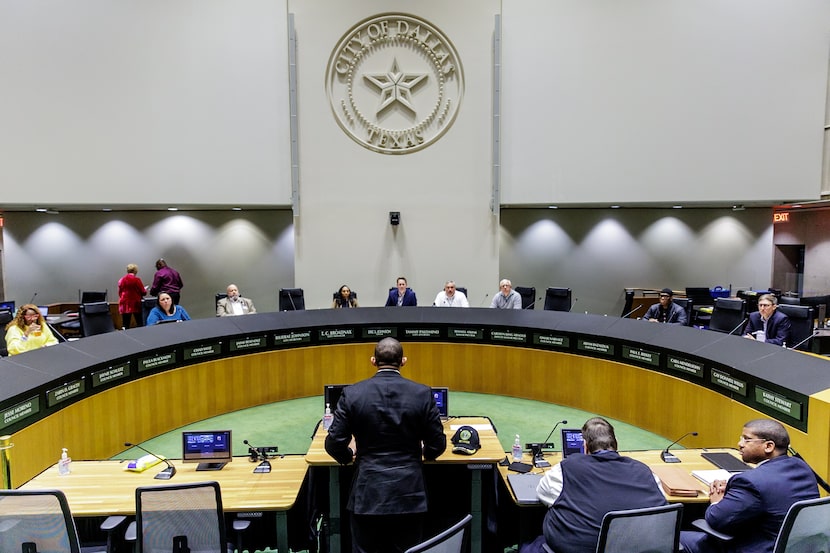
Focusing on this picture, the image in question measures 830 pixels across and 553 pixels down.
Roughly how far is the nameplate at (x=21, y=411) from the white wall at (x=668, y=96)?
7.22 m

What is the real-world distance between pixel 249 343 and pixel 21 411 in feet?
8.44

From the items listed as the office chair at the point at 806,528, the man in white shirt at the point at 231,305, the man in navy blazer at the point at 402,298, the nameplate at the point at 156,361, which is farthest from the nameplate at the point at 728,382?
the man in white shirt at the point at 231,305

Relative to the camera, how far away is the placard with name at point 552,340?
589cm

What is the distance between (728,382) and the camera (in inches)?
160

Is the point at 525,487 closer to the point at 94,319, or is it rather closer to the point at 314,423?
Answer: the point at 314,423

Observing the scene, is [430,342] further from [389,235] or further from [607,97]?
[607,97]

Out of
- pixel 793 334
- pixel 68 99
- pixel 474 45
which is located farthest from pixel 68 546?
pixel 474 45

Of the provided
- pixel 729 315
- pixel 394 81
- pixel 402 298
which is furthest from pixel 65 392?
pixel 729 315

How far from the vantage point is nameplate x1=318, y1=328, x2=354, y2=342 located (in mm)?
6254

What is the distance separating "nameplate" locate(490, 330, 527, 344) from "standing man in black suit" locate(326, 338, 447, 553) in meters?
3.93

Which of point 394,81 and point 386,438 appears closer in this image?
point 386,438

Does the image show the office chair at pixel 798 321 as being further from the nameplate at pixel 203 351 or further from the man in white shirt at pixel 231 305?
the man in white shirt at pixel 231 305

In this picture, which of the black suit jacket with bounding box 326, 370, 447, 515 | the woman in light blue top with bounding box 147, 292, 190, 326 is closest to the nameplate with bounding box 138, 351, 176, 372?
the woman in light blue top with bounding box 147, 292, 190, 326

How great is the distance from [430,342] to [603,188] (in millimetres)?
4435
